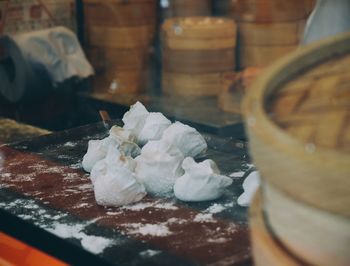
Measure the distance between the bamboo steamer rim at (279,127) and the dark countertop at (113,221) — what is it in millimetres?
600

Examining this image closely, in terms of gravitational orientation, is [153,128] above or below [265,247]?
below

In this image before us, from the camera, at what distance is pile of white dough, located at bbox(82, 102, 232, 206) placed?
217 centimetres

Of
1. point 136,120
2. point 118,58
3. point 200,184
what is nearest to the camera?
point 200,184

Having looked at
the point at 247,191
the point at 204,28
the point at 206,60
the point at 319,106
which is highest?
the point at 319,106

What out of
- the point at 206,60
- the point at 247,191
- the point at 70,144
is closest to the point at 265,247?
the point at 247,191

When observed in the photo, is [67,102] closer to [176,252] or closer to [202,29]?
[202,29]

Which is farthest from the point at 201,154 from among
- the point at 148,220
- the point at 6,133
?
the point at 6,133

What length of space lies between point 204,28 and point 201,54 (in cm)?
17

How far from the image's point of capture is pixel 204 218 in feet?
6.72

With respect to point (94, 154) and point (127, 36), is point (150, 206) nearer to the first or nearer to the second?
point (94, 154)

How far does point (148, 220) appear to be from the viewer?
204 centimetres

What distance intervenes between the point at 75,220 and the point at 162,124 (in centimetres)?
76

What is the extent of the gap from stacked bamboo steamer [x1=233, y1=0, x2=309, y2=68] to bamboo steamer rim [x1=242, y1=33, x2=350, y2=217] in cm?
221

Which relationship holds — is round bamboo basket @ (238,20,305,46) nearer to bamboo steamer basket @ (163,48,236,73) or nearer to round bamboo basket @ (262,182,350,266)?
bamboo steamer basket @ (163,48,236,73)
